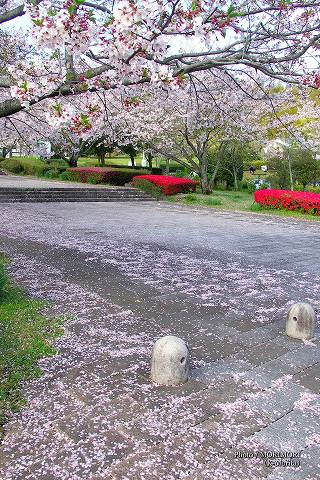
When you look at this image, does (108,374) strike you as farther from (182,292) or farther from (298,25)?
(298,25)

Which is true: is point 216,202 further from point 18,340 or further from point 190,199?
point 18,340

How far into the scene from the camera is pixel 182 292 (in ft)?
19.9

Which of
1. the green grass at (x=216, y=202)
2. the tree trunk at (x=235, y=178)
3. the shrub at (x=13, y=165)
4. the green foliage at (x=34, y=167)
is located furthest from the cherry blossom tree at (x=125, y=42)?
the shrub at (x=13, y=165)

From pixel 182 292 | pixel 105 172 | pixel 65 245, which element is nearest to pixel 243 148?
pixel 105 172

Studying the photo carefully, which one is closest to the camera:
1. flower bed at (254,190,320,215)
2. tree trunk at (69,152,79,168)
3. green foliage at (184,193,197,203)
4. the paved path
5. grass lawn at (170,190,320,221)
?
the paved path

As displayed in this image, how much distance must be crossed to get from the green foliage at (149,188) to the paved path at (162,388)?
12.6 metres

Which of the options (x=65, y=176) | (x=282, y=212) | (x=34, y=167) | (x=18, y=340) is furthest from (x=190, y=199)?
(x=18, y=340)

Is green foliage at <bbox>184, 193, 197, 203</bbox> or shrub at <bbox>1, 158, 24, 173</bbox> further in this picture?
shrub at <bbox>1, 158, 24, 173</bbox>

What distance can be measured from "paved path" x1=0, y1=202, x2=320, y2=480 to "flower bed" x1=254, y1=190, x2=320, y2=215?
8.05 m

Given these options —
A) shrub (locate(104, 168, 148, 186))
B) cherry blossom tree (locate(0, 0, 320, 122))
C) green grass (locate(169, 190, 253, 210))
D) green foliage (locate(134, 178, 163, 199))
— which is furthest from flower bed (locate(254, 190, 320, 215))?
cherry blossom tree (locate(0, 0, 320, 122))

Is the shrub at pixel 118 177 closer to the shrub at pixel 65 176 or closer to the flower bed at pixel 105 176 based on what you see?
the flower bed at pixel 105 176

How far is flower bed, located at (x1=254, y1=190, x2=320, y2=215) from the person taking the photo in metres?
16.3

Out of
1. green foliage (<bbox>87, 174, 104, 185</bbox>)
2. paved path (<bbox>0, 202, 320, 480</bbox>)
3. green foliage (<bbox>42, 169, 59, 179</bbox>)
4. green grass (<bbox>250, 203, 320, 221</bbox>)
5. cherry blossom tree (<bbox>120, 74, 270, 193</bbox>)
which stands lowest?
paved path (<bbox>0, 202, 320, 480</bbox>)

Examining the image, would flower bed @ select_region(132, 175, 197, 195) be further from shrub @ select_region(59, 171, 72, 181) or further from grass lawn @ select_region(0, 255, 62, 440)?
grass lawn @ select_region(0, 255, 62, 440)
